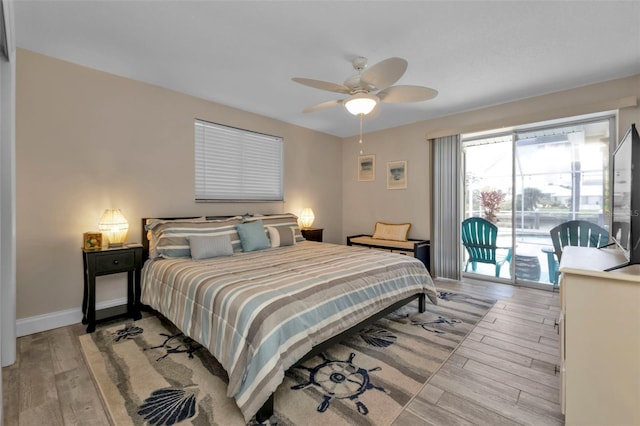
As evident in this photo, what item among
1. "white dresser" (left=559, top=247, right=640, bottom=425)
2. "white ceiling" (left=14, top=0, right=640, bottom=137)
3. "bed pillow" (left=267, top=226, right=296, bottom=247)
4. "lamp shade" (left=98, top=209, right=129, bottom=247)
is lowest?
"white dresser" (left=559, top=247, right=640, bottom=425)

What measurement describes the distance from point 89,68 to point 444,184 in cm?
481

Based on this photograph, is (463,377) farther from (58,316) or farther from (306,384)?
(58,316)

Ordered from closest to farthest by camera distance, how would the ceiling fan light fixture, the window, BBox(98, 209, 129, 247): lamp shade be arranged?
the ceiling fan light fixture
BBox(98, 209, 129, 247): lamp shade
the window

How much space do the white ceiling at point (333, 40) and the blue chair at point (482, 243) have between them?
1957 mm

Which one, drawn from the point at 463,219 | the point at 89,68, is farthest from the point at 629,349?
the point at 89,68

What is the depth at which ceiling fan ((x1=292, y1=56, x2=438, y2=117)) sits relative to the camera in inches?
83.9

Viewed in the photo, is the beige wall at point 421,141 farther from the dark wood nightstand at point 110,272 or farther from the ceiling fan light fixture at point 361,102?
the dark wood nightstand at point 110,272

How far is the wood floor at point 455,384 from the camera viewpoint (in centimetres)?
156

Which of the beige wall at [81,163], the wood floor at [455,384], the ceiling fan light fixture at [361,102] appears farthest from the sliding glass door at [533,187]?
the beige wall at [81,163]

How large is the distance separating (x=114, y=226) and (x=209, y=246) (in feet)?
3.24

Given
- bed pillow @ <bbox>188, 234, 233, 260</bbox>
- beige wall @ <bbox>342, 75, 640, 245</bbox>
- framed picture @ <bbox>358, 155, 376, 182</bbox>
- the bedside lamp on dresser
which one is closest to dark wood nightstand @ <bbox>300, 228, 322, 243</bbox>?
the bedside lamp on dresser

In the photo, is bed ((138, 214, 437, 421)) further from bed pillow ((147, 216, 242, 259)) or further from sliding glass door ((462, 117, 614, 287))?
sliding glass door ((462, 117, 614, 287))

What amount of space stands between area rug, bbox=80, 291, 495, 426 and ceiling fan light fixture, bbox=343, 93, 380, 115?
207cm

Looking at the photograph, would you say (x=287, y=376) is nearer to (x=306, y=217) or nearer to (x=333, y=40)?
(x=333, y=40)
